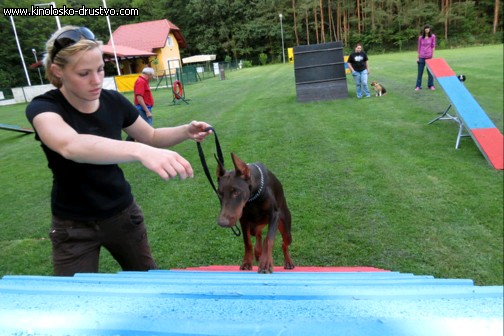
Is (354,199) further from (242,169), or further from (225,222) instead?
(225,222)

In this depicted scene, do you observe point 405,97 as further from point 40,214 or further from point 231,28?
point 231,28

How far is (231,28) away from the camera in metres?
29.1

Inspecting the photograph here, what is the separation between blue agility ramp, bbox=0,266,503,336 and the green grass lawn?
539mm

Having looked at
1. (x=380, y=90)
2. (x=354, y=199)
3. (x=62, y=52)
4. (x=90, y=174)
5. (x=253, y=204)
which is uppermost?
(x=62, y=52)

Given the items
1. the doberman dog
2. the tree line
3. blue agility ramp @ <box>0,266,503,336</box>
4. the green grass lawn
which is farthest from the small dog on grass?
blue agility ramp @ <box>0,266,503,336</box>

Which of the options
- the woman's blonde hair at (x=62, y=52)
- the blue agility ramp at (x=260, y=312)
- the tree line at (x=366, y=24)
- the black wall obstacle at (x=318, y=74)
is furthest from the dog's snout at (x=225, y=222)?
the black wall obstacle at (x=318, y=74)

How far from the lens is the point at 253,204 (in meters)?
2.54

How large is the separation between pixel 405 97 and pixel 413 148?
5077mm

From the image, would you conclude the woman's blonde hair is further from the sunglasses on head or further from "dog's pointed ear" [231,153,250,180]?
"dog's pointed ear" [231,153,250,180]

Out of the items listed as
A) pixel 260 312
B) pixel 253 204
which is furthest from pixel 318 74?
pixel 260 312

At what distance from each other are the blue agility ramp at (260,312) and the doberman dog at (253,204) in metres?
1.11

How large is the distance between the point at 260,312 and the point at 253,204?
165 cm

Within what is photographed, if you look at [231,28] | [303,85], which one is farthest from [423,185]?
[231,28]

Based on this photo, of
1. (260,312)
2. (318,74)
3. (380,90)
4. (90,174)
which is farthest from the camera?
(318,74)
